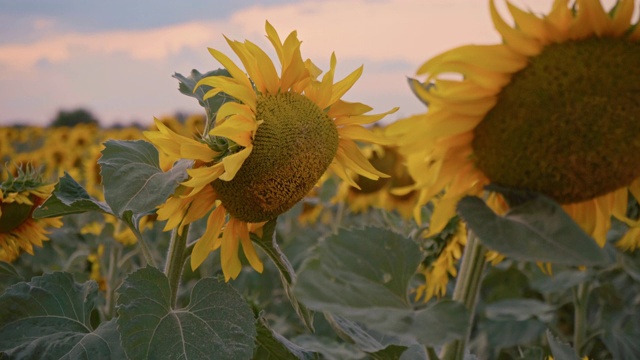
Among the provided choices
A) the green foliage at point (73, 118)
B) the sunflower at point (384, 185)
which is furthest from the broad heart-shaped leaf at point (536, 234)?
the green foliage at point (73, 118)

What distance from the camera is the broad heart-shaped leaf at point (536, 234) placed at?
708 mm

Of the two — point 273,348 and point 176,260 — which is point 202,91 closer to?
point 176,260

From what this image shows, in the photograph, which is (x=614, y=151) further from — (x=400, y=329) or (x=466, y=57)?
(x=400, y=329)

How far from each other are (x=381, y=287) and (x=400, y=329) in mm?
82

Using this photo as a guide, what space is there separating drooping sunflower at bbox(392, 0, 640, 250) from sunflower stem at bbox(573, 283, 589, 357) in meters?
1.55

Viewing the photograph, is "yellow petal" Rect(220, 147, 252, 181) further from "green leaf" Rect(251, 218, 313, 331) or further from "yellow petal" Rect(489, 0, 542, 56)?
"yellow petal" Rect(489, 0, 542, 56)

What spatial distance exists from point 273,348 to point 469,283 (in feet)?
1.40

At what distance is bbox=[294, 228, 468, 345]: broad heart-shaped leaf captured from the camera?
0.72 metres

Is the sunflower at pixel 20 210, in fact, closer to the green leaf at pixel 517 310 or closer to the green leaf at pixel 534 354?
the green leaf at pixel 534 354

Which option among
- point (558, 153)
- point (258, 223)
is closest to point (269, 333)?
point (258, 223)

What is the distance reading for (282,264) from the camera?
1139 mm

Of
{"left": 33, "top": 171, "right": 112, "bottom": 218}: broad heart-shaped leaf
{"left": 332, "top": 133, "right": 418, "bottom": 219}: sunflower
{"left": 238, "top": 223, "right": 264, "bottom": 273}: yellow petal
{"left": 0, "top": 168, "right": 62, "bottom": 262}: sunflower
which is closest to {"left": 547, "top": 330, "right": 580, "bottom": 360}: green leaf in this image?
{"left": 238, "top": 223, "right": 264, "bottom": 273}: yellow petal

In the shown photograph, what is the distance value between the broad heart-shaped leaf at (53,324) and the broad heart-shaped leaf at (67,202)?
132 millimetres

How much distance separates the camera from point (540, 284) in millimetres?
2365
